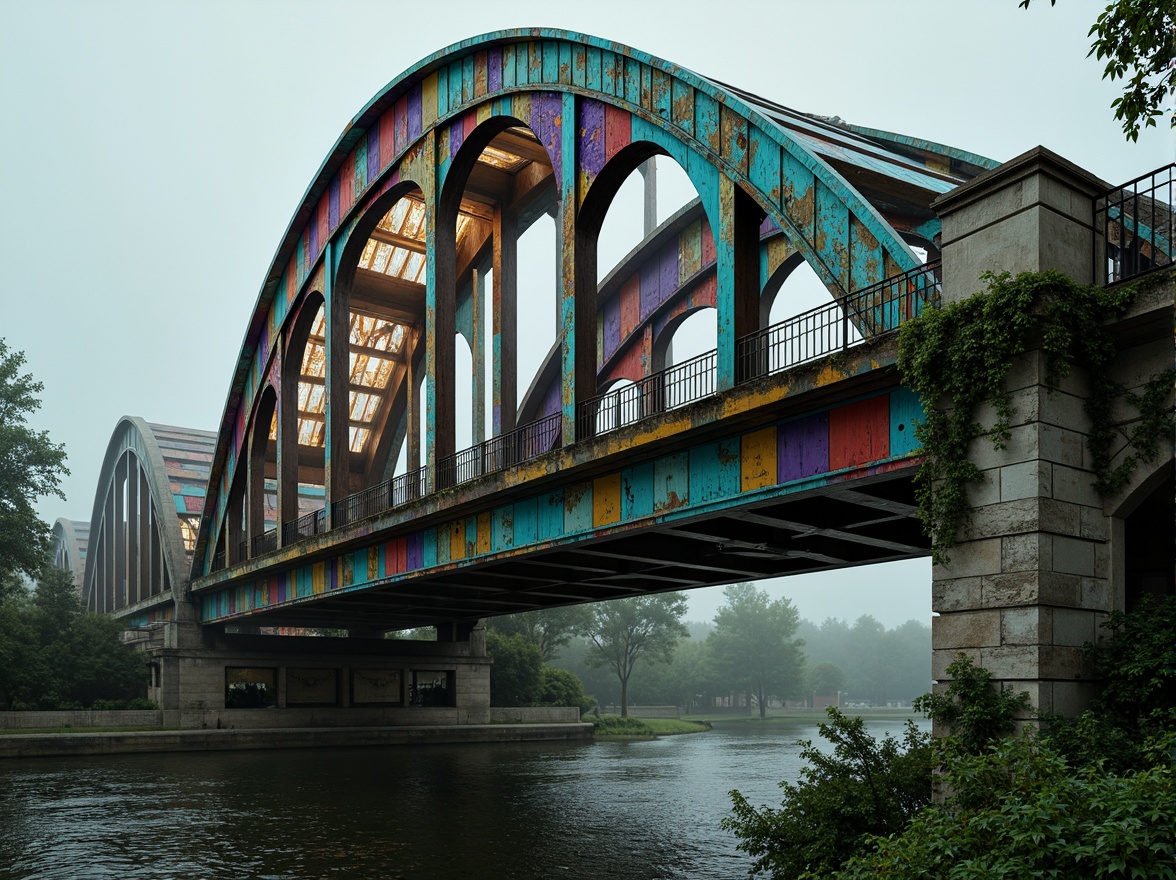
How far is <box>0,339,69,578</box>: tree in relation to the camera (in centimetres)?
5116

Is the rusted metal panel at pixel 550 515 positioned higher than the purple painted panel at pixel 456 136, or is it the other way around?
the purple painted panel at pixel 456 136

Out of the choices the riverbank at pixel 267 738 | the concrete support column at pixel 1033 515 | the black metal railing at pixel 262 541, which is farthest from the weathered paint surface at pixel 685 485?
the riverbank at pixel 267 738

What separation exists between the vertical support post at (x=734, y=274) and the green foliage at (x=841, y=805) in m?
5.38

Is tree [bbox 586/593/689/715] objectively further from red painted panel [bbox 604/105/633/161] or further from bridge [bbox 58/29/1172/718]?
red painted panel [bbox 604/105/633/161]

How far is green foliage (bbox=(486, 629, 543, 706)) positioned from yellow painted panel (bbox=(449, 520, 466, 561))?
33.6 meters

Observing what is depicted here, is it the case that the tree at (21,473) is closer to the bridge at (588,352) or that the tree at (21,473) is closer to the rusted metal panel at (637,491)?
the bridge at (588,352)

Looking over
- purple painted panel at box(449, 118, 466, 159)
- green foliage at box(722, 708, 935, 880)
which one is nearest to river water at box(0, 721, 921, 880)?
green foliage at box(722, 708, 935, 880)

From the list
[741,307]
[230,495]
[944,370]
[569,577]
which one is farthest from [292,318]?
[944,370]

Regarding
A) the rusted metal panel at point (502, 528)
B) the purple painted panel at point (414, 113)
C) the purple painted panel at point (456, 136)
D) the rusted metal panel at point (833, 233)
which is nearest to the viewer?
the rusted metal panel at point (833, 233)

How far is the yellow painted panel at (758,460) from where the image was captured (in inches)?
596

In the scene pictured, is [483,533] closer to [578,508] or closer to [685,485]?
[578,508]

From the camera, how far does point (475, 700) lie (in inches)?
2071

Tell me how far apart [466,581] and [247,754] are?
54.5 feet

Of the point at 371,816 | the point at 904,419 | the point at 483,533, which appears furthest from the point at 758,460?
the point at 371,816
